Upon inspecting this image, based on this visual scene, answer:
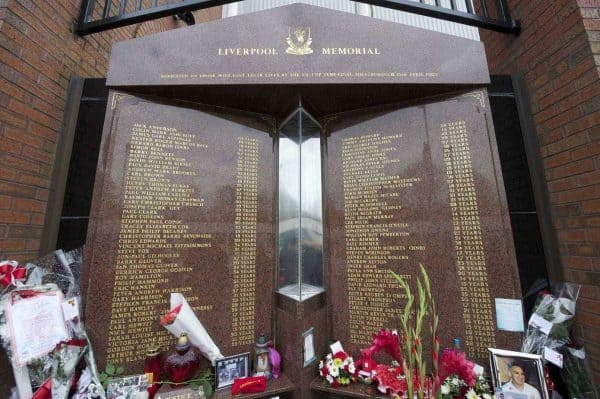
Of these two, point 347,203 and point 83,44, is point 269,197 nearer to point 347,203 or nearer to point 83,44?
point 347,203

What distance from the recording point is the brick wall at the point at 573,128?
2238 mm

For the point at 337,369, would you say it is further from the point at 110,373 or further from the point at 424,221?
the point at 110,373

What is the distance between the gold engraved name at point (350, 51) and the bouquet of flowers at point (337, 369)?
3032 millimetres

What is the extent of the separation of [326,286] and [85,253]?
2.34m

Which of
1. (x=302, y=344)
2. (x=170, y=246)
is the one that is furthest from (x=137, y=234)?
(x=302, y=344)

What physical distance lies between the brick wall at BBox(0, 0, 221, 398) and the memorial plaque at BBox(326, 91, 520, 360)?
2.96 metres

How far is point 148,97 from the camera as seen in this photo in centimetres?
269

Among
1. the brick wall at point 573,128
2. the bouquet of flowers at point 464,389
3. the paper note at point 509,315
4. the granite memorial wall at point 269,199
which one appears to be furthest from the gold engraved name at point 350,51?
the bouquet of flowers at point 464,389

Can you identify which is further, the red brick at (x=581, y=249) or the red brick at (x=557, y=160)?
the red brick at (x=557, y=160)

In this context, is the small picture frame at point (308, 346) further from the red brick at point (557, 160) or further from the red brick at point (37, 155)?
the red brick at point (37, 155)

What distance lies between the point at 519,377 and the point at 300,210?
232 centimetres

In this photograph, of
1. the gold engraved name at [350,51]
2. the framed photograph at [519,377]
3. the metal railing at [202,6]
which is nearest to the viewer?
the framed photograph at [519,377]

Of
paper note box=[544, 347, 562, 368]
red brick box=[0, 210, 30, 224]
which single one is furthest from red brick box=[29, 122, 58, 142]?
paper note box=[544, 347, 562, 368]

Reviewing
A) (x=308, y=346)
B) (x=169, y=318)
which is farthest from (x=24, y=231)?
(x=308, y=346)
